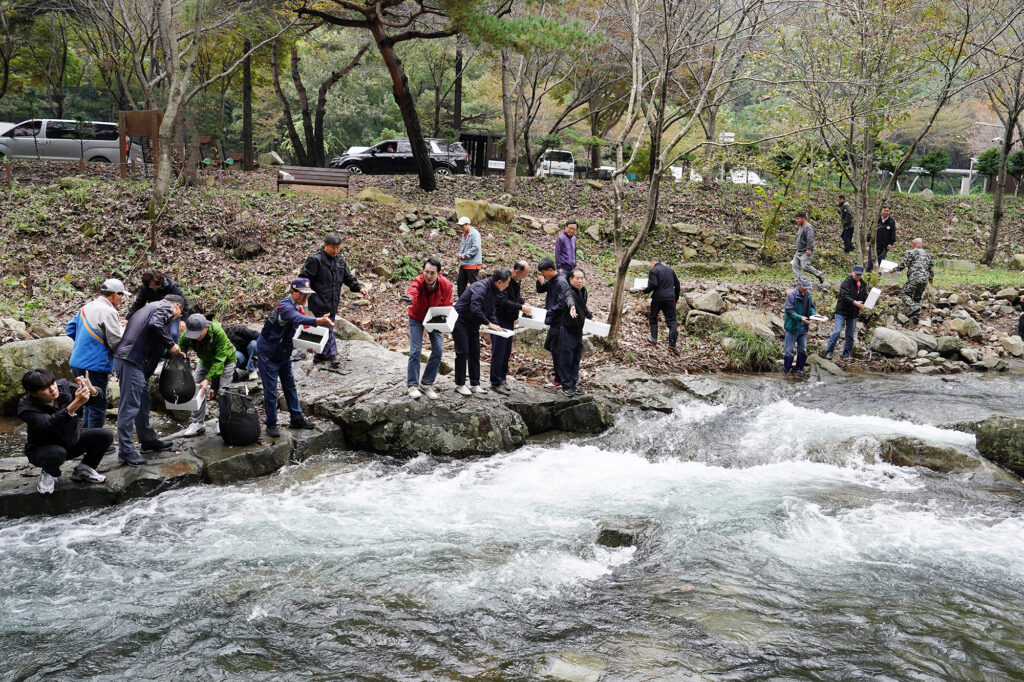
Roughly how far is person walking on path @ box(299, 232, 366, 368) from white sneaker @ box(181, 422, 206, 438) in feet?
6.57

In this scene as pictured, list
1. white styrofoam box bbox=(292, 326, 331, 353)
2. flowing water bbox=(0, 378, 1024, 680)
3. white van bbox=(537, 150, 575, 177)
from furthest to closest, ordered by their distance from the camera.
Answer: white van bbox=(537, 150, 575, 177), white styrofoam box bbox=(292, 326, 331, 353), flowing water bbox=(0, 378, 1024, 680)

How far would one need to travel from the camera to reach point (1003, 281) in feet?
57.1

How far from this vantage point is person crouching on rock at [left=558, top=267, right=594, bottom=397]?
31.5 feet

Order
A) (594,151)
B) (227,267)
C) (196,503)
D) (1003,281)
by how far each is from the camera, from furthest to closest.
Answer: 1. (594,151)
2. (1003,281)
3. (227,267)
4. (196,503)

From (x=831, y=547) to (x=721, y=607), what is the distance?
160 centimetres

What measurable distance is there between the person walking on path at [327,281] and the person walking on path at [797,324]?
22.1 ft

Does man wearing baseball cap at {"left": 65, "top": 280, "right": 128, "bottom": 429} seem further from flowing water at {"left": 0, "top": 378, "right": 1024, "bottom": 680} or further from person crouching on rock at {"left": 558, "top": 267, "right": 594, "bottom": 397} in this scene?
person crouching on rock at {"left": 558, "top": 267, "right": 594, "bottom": 397}

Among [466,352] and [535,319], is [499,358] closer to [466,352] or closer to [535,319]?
[466,352]

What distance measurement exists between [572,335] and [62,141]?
18.4 m

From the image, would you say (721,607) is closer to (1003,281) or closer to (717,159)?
(717,159)

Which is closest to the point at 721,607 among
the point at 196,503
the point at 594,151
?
the point at 196,503

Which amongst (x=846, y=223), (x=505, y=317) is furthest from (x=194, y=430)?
(x=846, y=223)

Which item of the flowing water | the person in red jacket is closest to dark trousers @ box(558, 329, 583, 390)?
the flowing water

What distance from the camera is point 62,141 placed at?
68.1 ft
